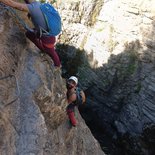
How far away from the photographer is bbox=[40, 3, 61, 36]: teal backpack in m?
7.77

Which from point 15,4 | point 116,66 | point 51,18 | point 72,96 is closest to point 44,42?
point 51,18

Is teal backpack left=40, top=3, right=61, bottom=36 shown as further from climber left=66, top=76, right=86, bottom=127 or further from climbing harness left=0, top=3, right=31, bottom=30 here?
climber left=66, top=76, right=86, bottom=127

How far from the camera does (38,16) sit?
7789mm

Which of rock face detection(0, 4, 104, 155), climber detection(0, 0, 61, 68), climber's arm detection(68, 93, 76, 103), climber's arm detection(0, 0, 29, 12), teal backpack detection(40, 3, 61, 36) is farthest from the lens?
climber's arm detection(68, 93, 76, 103)

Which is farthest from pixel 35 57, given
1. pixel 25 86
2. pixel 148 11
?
pixel 148 11

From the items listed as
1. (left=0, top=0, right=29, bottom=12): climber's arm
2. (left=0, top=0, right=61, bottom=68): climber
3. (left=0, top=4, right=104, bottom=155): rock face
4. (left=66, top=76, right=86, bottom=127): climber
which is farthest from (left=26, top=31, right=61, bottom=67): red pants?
(left=66, top=76, right=86, bottom=127): climber

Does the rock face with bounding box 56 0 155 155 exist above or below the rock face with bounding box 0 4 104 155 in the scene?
below

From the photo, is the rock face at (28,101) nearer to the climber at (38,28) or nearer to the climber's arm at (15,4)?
the climber at (38,28)

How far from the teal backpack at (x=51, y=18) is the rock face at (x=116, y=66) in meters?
11.4

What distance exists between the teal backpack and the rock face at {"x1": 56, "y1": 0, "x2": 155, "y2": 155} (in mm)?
11422

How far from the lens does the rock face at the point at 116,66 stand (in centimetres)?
1905

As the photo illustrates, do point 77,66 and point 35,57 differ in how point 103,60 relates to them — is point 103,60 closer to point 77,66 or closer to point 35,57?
point 77,66

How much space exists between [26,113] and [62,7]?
556 inches

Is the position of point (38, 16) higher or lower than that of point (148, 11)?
higher
